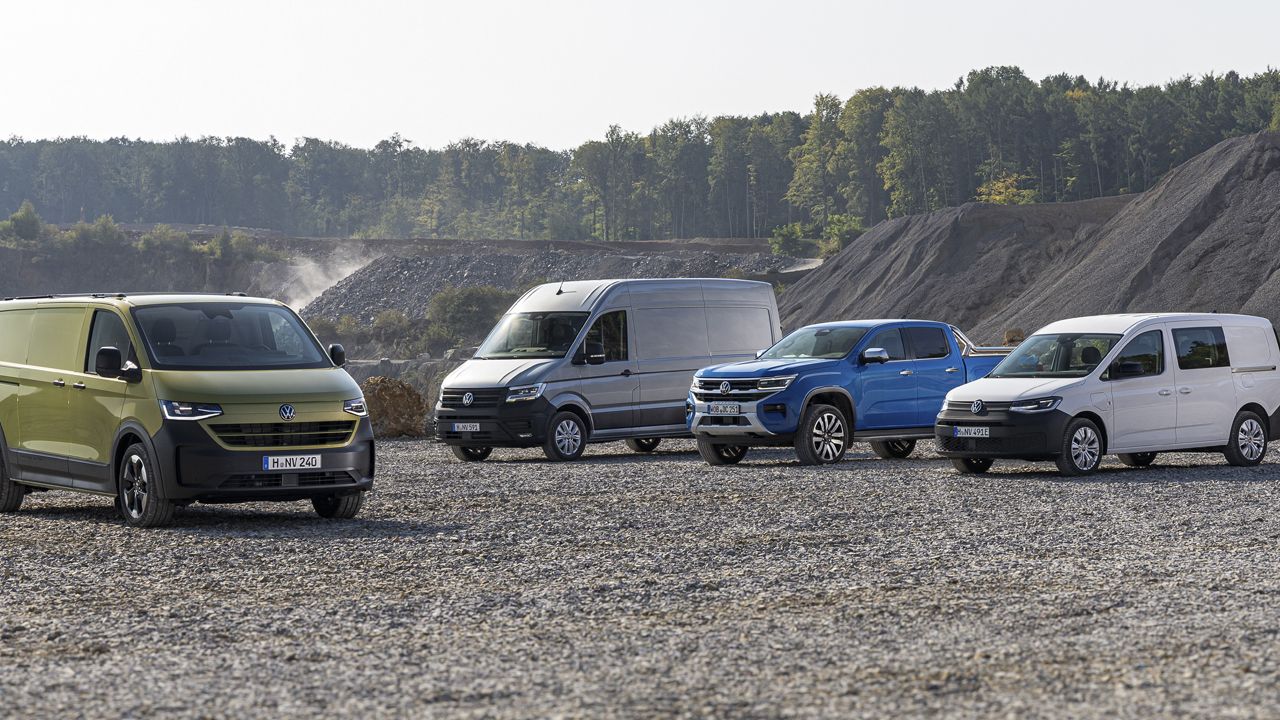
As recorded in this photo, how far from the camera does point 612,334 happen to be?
2108 centimetres

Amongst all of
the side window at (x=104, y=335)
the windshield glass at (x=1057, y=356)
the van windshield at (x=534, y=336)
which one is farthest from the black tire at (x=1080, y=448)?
the side window at (x=104, y=335)

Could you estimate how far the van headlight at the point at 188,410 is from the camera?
12312mm

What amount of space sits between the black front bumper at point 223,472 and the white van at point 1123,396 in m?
7.66

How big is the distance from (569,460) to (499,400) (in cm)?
128

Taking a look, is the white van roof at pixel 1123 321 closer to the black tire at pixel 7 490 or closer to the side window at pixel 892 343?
the side window at pixel 892 343

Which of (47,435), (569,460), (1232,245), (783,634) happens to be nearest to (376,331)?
(1232,245)

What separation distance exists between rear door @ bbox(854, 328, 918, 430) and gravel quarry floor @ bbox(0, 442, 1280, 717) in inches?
159

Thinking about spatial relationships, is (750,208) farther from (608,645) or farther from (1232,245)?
(608,645)

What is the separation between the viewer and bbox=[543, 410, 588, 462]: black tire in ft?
66.9

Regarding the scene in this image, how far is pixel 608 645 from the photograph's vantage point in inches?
299

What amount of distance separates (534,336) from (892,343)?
16.0 feet

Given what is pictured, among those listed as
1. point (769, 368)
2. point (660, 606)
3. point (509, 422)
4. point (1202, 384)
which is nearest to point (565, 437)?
point (509, 422)

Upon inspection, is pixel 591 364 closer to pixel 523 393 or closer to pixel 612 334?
pixel 612 334

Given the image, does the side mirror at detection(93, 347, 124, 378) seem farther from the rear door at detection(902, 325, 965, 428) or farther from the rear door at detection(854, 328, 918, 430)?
the rear door at detection(902, 325, 965, 428)
